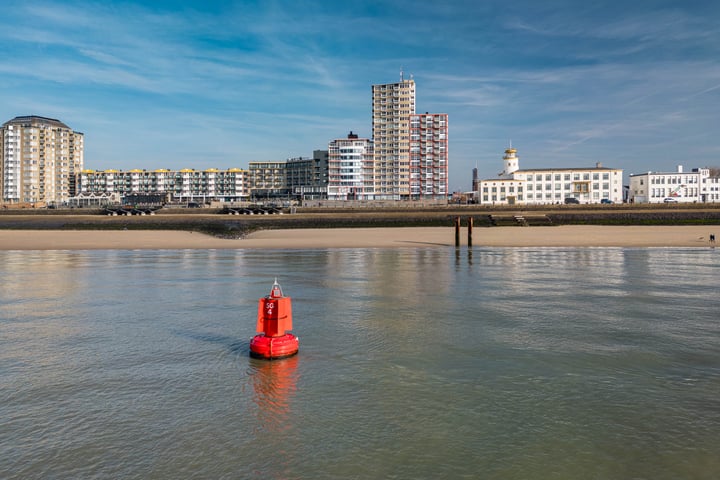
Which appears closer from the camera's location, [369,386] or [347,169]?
[369,386]

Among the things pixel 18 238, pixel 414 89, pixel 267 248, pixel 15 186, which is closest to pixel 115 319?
pixel 267 248

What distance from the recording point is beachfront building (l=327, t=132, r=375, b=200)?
17650 centimetres

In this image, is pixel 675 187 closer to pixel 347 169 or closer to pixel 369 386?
pixel 347 169

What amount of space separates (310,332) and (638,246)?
4099cm

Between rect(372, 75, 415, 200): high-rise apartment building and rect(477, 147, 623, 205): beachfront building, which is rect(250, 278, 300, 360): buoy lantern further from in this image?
rect(372, 75, 415, 200): high-rise apartment building

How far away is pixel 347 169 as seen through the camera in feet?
581

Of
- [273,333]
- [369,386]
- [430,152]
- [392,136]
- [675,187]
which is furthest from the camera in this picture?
[392,136]

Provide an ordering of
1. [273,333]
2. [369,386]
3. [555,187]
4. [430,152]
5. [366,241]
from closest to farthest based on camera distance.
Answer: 1. [369,386]
2. [273,333]
3. [366,241]
4. [555,187]
5. [430,152]

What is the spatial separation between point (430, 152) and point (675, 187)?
239ft

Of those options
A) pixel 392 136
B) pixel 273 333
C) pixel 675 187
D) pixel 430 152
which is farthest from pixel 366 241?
pixel 392 136

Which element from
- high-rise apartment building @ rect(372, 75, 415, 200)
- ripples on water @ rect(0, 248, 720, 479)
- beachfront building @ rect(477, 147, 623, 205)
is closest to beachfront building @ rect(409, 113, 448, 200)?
high-rise apartment building @ rect(372, 75, 415, 200)

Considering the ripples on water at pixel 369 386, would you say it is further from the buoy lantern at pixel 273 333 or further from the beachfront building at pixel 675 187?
the beachfront building at pixel 675 187

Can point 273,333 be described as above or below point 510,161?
below

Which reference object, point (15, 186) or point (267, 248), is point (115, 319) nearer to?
point (267, 248)
